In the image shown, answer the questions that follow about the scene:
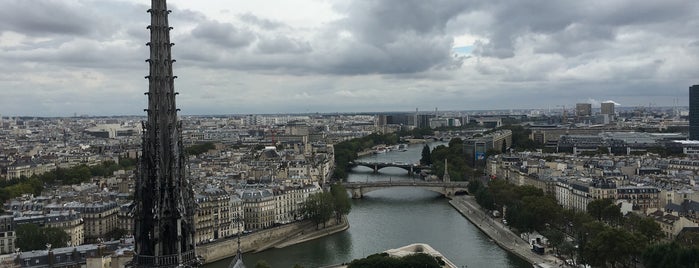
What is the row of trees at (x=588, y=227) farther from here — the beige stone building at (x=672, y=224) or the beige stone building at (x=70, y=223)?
the beige stone building at (x=70, y=223)

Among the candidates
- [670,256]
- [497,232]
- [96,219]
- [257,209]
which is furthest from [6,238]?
[670,256]

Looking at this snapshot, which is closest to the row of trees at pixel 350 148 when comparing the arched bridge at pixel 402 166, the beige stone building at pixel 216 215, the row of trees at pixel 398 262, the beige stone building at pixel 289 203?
the arched bridge at pixel 402 166

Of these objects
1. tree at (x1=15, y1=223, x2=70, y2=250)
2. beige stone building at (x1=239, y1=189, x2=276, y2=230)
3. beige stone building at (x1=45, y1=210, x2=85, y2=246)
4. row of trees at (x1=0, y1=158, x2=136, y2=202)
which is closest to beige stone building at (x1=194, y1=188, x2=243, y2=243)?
beige stone building at (x1=239, y1=189, x2=276, y2=230)

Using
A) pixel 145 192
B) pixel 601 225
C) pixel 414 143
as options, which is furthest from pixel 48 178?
pixel 414 143

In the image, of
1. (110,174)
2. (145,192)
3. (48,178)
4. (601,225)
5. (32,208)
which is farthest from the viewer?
(110,174)

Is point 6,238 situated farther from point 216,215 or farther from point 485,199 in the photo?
point 485,199

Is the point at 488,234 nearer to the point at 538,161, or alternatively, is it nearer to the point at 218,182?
the point at 218,182
